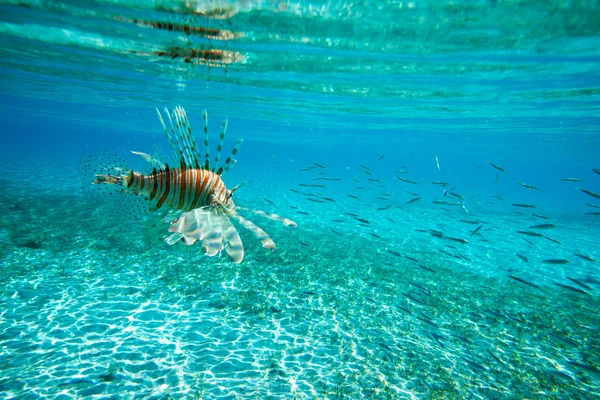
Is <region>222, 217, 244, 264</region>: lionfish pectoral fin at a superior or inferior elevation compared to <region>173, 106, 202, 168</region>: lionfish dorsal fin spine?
inferior

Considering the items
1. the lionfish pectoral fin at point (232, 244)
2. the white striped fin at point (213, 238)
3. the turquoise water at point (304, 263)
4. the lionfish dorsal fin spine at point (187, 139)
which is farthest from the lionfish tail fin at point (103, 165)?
the lionfish pectoral fin at point (232, 244)

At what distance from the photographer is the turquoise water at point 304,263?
570 centimetres

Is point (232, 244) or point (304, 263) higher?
point (232, 244)

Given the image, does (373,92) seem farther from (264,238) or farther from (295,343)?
(264,238)

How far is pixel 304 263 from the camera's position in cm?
1084

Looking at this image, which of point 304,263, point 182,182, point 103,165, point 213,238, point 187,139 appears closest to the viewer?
point 213,238

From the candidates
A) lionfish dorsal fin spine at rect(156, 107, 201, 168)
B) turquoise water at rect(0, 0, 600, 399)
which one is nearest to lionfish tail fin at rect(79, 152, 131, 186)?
turquoise water at rect(0, 0, 600, 399)

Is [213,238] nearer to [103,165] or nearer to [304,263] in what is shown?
[103,165]

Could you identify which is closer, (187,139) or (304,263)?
(187,139)

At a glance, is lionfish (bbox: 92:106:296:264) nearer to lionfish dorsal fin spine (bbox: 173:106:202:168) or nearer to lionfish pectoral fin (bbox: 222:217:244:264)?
lionfish dorsal fin spine (bbox: 173:106:202:168)

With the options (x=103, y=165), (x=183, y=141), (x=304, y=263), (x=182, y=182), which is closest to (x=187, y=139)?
(x=183, y=141)

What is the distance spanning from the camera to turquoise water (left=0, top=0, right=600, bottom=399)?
5699 mm

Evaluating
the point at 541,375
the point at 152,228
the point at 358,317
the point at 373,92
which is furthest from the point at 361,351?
the point at 373,92

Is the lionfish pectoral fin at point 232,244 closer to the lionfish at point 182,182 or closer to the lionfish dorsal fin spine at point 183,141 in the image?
the lionfish at point 182,182
